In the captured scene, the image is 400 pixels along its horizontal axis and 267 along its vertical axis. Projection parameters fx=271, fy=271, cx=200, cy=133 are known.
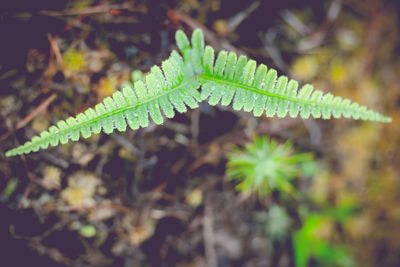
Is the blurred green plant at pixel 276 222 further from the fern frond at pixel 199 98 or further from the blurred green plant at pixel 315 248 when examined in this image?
the fern frond at pixel 199 98

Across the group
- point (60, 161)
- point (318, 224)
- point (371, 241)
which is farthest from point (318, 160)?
point (60, 161)

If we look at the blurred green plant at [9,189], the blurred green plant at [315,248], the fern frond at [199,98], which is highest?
the fern frond at [199,98]

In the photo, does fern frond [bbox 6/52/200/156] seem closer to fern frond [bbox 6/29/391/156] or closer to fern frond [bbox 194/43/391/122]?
fern frond [bbox 6/29/391/156]

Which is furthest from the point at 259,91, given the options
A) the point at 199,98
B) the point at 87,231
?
the point at 87,231

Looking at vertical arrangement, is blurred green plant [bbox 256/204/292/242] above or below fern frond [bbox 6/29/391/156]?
below

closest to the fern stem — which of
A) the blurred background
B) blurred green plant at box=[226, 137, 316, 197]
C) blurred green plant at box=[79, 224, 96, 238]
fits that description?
the blurred background

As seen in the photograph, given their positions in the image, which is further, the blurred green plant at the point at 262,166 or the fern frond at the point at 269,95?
the blurred green plant at the point at 262,166

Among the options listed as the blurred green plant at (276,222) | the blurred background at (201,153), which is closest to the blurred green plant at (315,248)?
the blurred background at (201,153)

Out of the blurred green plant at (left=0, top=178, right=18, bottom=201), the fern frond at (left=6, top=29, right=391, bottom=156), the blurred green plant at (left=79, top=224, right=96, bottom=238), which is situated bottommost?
the blurred green plant at (left=79, top=224, right=96, bottom=238)

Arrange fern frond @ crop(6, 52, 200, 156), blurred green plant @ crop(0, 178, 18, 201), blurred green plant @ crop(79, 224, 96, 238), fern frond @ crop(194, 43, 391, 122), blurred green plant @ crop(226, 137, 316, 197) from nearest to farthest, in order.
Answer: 1. fern frond @ crop(6, 52, 200, 156)
2. fern frond @ crop(194, 43, 391, 122)
3. blurred green plant @ crop(0, 178, 18, 201)
4. blurred green plant @ crop(79, 224, 96, 238)
5. blurred green plant @ crop(226, 137, 316, 197)
